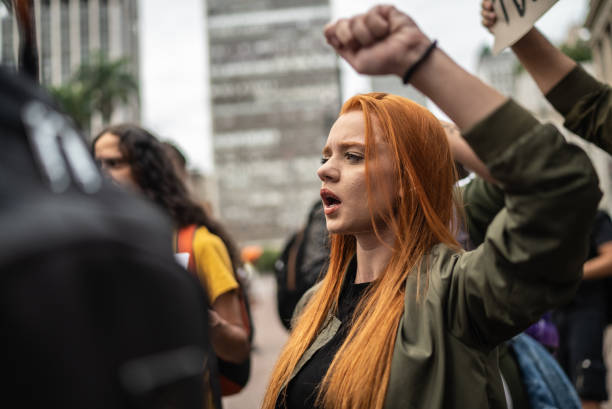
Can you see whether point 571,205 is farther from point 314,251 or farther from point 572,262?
point 314,251

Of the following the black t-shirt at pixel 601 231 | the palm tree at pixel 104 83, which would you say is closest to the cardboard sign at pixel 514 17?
the black t-shirt at pixel 601 231

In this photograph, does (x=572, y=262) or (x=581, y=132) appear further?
(x=581, y=132)

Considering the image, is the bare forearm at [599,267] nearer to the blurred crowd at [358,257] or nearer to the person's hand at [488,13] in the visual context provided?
the blurred crowd at [358,257]

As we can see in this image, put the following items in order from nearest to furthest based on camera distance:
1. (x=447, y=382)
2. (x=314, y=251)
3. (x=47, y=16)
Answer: (x=447, y=382)
(x=314, y=251)
(x=47, y=16)

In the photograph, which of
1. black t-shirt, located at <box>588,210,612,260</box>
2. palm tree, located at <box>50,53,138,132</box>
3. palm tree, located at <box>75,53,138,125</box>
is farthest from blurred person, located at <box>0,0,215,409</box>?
palm tree, located at <box>75,53,138,125</box>

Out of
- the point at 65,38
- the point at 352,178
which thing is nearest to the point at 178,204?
the point at 352,178

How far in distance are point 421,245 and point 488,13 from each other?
0.67 meters

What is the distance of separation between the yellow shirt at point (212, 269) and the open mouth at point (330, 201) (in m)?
0.90

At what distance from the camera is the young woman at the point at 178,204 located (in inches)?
101

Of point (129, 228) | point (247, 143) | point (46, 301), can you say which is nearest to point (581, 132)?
point (129, 228)

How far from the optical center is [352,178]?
1760mm

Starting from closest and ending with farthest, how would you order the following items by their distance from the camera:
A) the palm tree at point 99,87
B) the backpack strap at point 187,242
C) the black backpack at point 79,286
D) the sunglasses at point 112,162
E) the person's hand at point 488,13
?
the black backpack at point 79,286 → the person's hand at point 488,13 → the backpack strap at point 187,242 → the sunglasses at point 112,162 → the palm tree at point 99,87

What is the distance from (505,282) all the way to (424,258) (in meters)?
0.50

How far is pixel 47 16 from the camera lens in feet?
314
